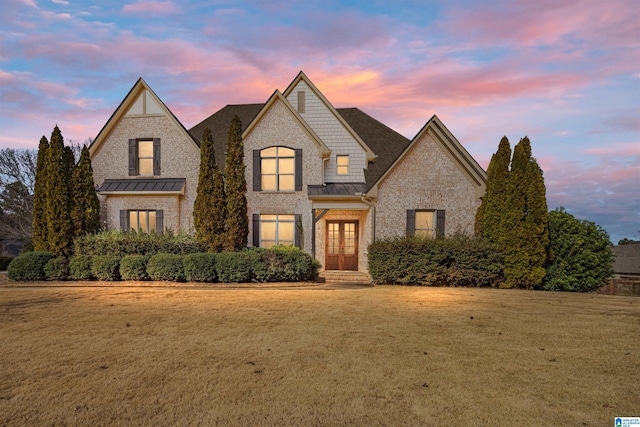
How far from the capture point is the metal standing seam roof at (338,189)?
17016 mm

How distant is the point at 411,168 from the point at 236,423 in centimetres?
1476

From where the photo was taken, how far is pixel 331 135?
742 inches

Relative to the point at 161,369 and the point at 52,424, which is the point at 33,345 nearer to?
the point at 161,369

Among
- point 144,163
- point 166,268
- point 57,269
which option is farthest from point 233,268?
point 144,163

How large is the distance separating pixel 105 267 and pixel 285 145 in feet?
28.7

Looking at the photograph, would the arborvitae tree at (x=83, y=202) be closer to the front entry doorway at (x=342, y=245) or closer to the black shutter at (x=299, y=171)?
the black shutter at (x=299, y=171)

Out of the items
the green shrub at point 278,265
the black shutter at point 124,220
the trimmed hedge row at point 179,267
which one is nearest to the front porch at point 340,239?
the trimmed hedge row at point 179,267

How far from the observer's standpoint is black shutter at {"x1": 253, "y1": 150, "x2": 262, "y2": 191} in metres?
17.2

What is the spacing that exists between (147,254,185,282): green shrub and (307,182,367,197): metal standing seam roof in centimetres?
639

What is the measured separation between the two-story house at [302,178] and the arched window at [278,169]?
0.15 ft

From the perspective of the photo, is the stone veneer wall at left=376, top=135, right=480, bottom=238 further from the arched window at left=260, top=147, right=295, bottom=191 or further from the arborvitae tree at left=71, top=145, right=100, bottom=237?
the arborvitae tree at left=71, top=145, right=100, bottom=237

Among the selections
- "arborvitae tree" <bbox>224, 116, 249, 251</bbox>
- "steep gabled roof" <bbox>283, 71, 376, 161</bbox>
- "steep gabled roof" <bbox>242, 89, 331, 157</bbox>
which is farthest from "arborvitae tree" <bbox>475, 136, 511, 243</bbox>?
"arborvitae tree" <bbox>224, 116, 249, 251</bbox>

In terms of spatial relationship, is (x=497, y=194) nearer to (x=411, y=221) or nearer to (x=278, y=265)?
(x=411, y=221)

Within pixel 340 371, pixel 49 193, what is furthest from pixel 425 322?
pixel 49 193
